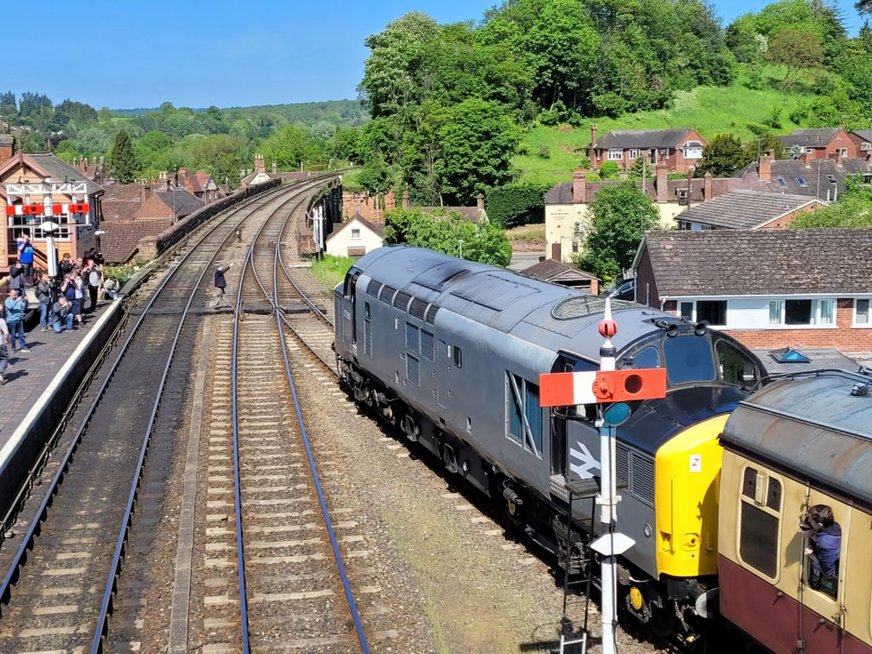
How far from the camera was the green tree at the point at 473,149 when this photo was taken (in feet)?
249

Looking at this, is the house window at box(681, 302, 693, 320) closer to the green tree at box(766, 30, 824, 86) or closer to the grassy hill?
the grassy hill

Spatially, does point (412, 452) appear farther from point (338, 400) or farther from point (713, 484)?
point (713, 484)

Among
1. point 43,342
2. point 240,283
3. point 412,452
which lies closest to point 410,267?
point 412,452

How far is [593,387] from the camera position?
8.59m

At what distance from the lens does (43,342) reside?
83.6 ft

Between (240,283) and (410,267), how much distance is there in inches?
791

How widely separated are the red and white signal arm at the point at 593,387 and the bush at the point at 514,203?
67388mm

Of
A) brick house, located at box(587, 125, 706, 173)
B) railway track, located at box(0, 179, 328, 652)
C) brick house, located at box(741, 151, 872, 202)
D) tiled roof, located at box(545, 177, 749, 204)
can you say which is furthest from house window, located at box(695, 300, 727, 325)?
brick house, located at box(587, 125, 706, 173)

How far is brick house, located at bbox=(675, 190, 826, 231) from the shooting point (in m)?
43.0

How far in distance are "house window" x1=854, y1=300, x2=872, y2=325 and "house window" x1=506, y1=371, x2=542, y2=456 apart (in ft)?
64.0

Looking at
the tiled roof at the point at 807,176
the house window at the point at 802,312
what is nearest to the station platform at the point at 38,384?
the house window at the point at 802,312

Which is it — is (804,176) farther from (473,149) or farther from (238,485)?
(238,485)

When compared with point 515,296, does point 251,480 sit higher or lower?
lower

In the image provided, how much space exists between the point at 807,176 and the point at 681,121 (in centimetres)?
4241
